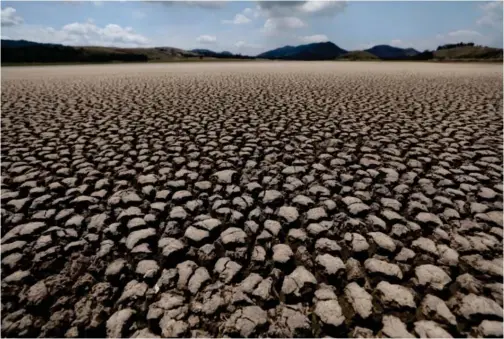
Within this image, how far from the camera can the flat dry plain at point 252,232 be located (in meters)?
2.04

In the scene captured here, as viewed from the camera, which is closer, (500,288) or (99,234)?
(500,288)

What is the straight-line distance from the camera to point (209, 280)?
7.69ft

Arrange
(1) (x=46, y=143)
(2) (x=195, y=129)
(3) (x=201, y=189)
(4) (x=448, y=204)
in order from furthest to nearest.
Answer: (2) (x=195, y=129) < (1) (x=46, y=143) < (3) (x=201, y=189) < (4) (x=448, y=204)

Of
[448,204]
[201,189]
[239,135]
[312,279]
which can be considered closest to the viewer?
[312,279]

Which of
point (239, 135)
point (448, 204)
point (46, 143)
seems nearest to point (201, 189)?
point (239, 135)

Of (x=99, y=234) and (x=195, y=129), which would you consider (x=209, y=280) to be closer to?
(x=99, y=234)

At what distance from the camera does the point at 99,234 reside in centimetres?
288

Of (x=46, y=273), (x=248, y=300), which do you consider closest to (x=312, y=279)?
(x=248, y=300)

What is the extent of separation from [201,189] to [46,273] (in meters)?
1.79

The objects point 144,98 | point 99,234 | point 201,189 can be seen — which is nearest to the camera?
point 99,234

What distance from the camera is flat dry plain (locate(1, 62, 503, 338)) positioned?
2.04m

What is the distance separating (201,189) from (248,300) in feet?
6.06

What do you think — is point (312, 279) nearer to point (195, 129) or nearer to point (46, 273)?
point (46, 273)

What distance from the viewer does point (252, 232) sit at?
9.57 ft
